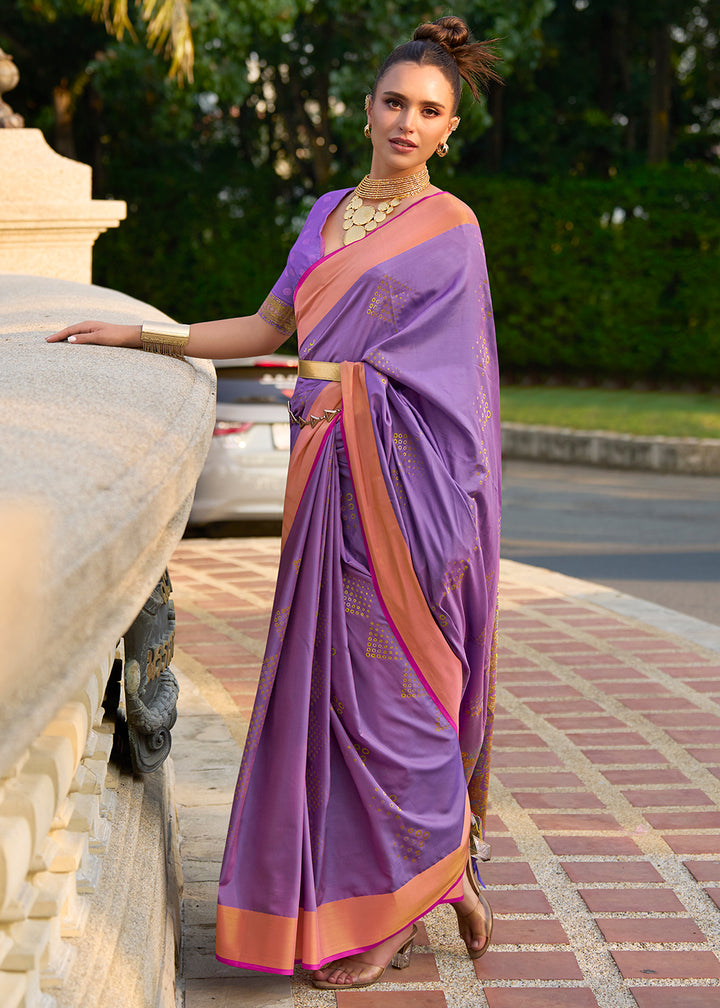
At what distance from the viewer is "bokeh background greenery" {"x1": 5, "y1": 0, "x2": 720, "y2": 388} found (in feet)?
49.5

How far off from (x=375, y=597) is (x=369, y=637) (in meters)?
0.08

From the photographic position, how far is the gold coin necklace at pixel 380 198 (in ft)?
8.13

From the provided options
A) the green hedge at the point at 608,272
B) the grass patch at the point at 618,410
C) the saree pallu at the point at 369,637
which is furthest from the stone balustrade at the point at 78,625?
the green hedge at the point at 608,272

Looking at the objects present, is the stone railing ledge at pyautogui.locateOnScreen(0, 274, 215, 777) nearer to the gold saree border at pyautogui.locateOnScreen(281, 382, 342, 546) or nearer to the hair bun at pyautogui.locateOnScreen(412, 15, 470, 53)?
the gold saree border at pyautogui.locateOnScreen(281, 382, 342, 546)

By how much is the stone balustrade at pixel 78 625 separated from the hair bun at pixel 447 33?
94 centimetres

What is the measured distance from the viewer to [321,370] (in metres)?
2.43

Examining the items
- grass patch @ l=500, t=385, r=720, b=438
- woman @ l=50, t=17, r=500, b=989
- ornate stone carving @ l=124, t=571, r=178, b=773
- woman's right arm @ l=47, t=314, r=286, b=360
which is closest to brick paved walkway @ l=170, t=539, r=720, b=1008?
woman @ l=50, t=17, r=500, b=989

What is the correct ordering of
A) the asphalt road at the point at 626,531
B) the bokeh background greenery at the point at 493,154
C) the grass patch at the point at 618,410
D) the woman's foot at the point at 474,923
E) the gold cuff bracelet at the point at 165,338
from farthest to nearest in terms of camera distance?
1. the bokeh background greenery at the point at 493,154
2. the grass patch at the point at 618,410
3. the asphalt road at the point at 626,531
4. the woman's foot at the point at 474,923
5. the gold cuff bracelet at the point at 165,338

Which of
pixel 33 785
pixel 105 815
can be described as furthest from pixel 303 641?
pixel 33 785

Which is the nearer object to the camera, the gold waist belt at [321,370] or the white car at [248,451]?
the gold waist belt at [321,370]

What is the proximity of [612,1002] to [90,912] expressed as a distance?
1.24 m

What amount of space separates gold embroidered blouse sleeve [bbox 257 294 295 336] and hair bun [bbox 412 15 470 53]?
23.9 inches

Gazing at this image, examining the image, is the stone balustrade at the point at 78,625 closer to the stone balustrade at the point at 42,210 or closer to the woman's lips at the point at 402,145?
the woman's lips at the point at 402,145

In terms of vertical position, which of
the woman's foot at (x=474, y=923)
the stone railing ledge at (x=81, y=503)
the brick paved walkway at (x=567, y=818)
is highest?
the stone railing ledge at (x=81, y=503)
